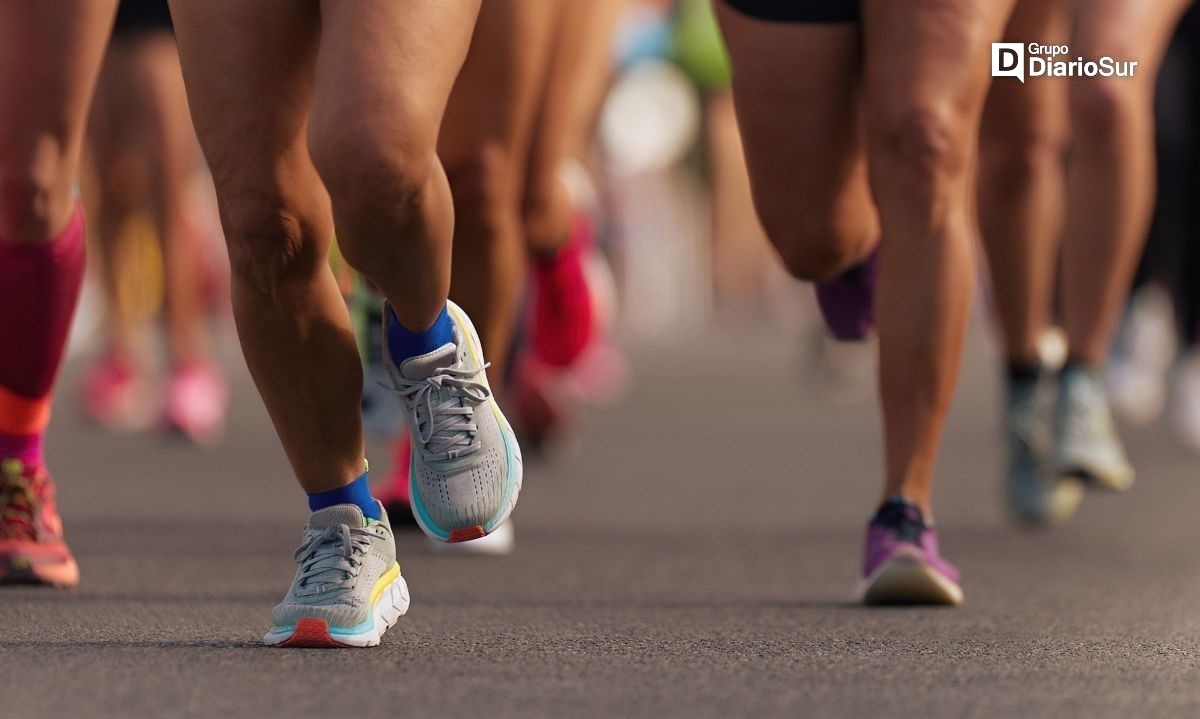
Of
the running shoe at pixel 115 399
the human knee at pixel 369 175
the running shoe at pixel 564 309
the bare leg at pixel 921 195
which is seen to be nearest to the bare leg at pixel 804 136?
the bare leg at pixel 921 195

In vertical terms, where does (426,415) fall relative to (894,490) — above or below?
above

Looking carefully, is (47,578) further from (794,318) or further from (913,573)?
(794,318)

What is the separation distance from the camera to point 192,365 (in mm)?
8883

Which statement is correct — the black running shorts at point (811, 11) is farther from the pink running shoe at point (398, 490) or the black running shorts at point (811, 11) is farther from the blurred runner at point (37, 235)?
the pink running shoe at point (398, 490)

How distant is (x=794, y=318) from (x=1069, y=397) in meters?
25.4

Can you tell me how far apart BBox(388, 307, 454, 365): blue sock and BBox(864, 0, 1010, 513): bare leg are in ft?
3.67

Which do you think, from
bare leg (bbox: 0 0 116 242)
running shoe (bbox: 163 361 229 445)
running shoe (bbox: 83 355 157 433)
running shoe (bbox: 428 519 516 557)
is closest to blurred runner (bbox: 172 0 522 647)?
bare leg (bbox: 0 0 116 242)

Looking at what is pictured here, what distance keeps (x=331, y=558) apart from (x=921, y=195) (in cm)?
145

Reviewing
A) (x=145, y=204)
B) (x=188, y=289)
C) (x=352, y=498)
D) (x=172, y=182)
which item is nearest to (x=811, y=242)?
(x=352, y=498)

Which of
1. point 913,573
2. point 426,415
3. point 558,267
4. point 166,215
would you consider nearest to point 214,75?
point 426,415

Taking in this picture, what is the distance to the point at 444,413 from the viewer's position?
373 centimetres

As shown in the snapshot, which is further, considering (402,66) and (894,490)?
(894,490)

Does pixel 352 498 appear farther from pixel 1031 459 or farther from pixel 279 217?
pixel 1031 459

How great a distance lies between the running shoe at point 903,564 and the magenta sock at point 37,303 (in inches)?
68.1
